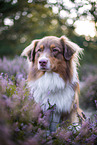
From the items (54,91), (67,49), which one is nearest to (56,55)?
(67,49)

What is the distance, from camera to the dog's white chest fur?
10.1ft

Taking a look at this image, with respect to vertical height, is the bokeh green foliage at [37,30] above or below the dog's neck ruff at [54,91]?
above

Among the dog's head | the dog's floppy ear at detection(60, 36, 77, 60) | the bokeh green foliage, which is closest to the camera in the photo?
the dog's head

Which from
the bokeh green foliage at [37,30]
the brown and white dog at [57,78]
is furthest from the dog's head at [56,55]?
the bokeh green foliage at [37,30]

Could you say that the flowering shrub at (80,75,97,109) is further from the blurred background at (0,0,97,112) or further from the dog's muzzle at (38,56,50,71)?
the dog's muzzle at (38,56,50,71)

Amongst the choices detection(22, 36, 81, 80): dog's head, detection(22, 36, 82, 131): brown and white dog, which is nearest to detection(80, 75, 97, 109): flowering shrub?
detection(22, 36, 82, 131): brown and white dog

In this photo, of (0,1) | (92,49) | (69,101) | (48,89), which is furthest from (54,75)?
(92,49)

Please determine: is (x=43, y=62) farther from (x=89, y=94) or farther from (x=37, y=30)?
(x=37, y=30)

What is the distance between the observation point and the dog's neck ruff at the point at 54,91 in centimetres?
308

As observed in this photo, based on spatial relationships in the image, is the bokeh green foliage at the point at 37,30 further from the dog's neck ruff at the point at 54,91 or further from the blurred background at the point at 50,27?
the dog's neck ruff at the point at 54,91

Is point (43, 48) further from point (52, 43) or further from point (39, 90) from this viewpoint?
point (39, 90)

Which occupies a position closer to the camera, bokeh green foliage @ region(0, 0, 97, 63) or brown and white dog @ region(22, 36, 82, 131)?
brown and white dog @ region(22, 36, 82, 131)

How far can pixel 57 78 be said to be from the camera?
335 centimetres

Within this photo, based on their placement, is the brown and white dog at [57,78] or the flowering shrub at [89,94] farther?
the flowering shrub at [89,94]
